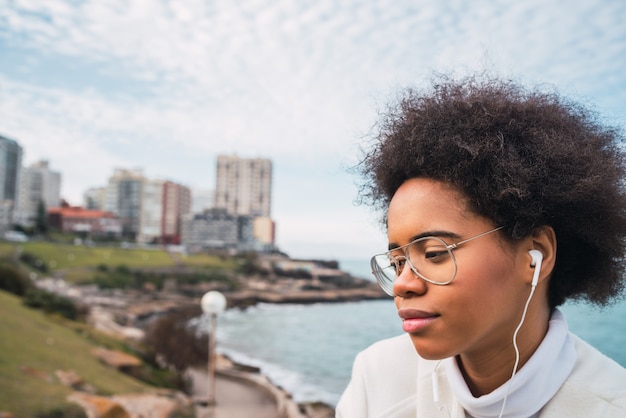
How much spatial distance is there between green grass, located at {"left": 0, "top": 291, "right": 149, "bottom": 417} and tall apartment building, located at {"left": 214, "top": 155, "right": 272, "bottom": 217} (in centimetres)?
5997

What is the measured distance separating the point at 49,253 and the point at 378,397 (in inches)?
1881

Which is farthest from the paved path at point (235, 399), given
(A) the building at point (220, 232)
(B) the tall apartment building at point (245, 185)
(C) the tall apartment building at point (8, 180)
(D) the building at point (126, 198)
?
(B) the tall apartment building at point (245, 185)

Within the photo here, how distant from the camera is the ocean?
19750 millimetres

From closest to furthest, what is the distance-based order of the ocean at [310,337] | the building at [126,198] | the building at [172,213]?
1. the ocean at [310,337]
2. the building at [126,198]
3. the building at [172,213]

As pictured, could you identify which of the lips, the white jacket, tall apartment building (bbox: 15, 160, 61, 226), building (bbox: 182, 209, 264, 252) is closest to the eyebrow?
the lips

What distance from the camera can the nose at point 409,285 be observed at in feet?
3.00

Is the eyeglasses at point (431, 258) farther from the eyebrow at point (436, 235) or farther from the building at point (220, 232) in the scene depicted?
the building at point (220, 232)

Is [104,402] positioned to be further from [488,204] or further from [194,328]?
[194,328]

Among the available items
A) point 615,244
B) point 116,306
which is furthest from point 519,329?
point 116,306

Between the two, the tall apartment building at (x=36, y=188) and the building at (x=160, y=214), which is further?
the building at (x=160, y=214)

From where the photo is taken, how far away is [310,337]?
1385 inches

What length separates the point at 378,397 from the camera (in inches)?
44.1

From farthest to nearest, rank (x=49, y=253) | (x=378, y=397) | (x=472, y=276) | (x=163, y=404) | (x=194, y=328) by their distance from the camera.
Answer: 1. (x=49, y=253)
2. (x=194, y=328)
3. (x=163, y=404)
4. (x=378, y=397)
5. (x=472, y=276)

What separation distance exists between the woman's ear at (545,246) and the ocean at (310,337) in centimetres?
1375
